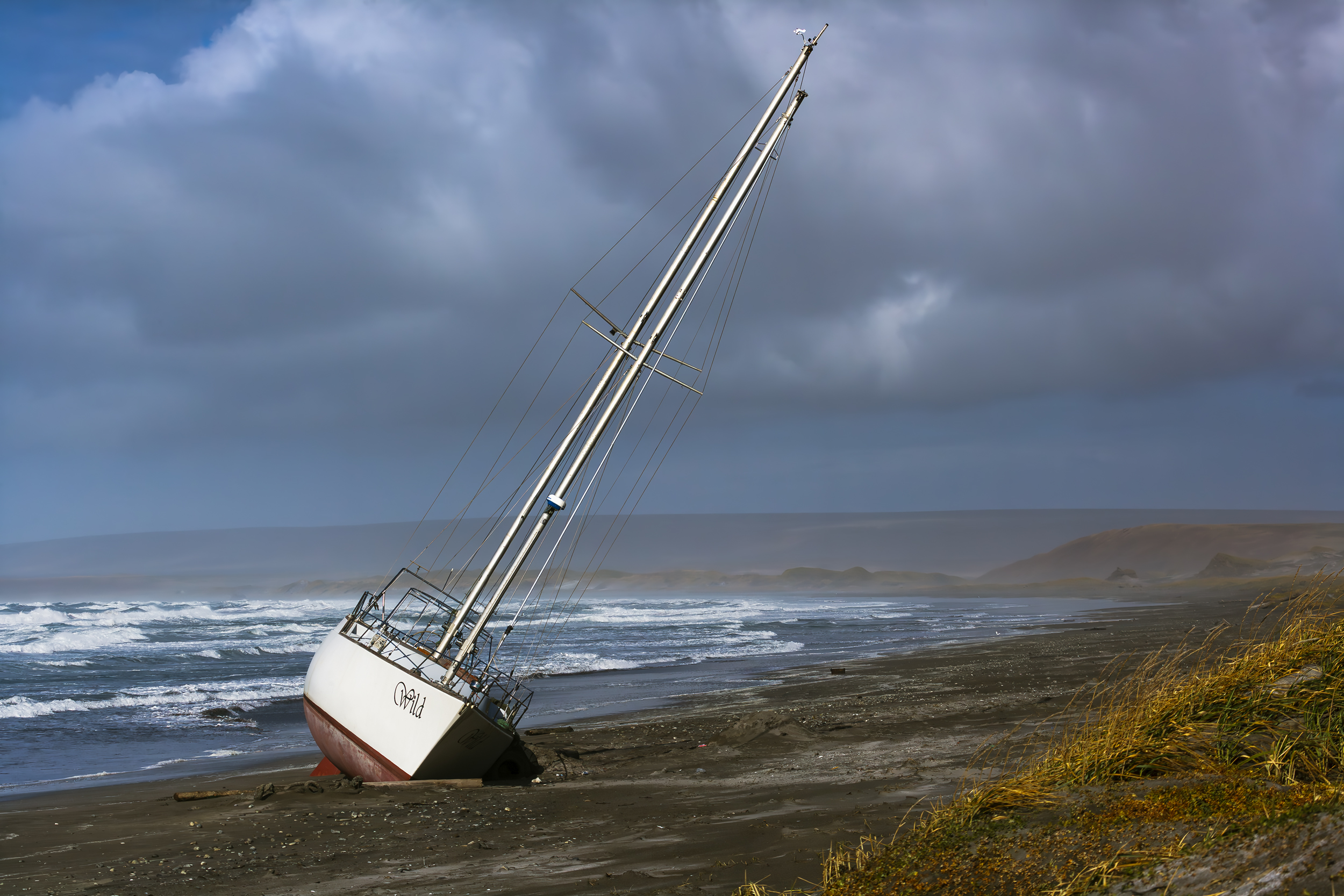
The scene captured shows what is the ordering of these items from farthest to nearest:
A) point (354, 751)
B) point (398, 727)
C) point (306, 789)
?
point (354, 751) < point (398, 727) < point (306, 789)

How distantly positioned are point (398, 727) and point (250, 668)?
888 inches

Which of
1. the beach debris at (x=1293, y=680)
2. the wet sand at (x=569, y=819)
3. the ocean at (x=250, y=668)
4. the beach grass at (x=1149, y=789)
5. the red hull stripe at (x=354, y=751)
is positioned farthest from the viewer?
the ocean at (x=250, y=668)

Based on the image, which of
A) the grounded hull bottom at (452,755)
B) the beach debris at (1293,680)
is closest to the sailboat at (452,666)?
the grounded hull bottom at (452,755)

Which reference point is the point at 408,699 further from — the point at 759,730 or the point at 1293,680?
the point at 1293,680

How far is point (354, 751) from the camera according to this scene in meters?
Result: 12.1

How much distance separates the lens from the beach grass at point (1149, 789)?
481 cm

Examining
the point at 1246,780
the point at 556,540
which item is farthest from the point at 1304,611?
the point at 556,540

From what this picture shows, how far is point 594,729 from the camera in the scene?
16531 millimetres

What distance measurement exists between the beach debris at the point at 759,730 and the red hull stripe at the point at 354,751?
15.7 feet

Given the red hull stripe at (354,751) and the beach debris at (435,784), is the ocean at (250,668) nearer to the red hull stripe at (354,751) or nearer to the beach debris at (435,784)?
the red hull stripe at (354,751)

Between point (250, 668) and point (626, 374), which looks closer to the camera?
point (626, 374)

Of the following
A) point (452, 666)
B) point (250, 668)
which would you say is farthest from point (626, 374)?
point (250, 668)

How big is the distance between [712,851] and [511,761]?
5366 millimetres

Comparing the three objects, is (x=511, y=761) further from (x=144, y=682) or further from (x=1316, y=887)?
(x=144, y=682)
